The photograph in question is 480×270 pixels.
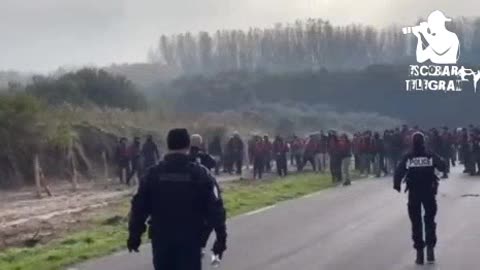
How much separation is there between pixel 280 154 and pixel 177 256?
113 feet

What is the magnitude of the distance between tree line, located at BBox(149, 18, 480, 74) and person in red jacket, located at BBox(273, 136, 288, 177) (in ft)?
217

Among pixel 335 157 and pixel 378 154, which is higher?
pixel 335 157

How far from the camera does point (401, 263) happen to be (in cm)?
1477

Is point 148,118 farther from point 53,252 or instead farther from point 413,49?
point 413,49

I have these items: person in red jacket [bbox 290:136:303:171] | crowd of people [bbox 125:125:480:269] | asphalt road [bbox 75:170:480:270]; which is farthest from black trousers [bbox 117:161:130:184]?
crowd of people [bbox 125:125:480:269]

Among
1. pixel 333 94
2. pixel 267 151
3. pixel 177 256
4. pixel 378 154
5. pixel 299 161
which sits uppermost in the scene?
pixel 177 256

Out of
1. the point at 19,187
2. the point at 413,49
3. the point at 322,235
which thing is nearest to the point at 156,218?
the point at 322,235

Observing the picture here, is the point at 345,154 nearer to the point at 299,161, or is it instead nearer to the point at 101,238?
the point at 299,161

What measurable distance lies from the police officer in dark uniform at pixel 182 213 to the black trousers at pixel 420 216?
6.32 metres

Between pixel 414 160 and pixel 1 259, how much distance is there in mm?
6763

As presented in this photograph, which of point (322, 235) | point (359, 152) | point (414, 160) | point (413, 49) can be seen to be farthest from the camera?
point (413, 49)

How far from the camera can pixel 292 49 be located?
124875 millimetres

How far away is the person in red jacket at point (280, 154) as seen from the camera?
42.7 m

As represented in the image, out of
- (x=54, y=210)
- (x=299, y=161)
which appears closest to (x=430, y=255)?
(x=54, y=210)
